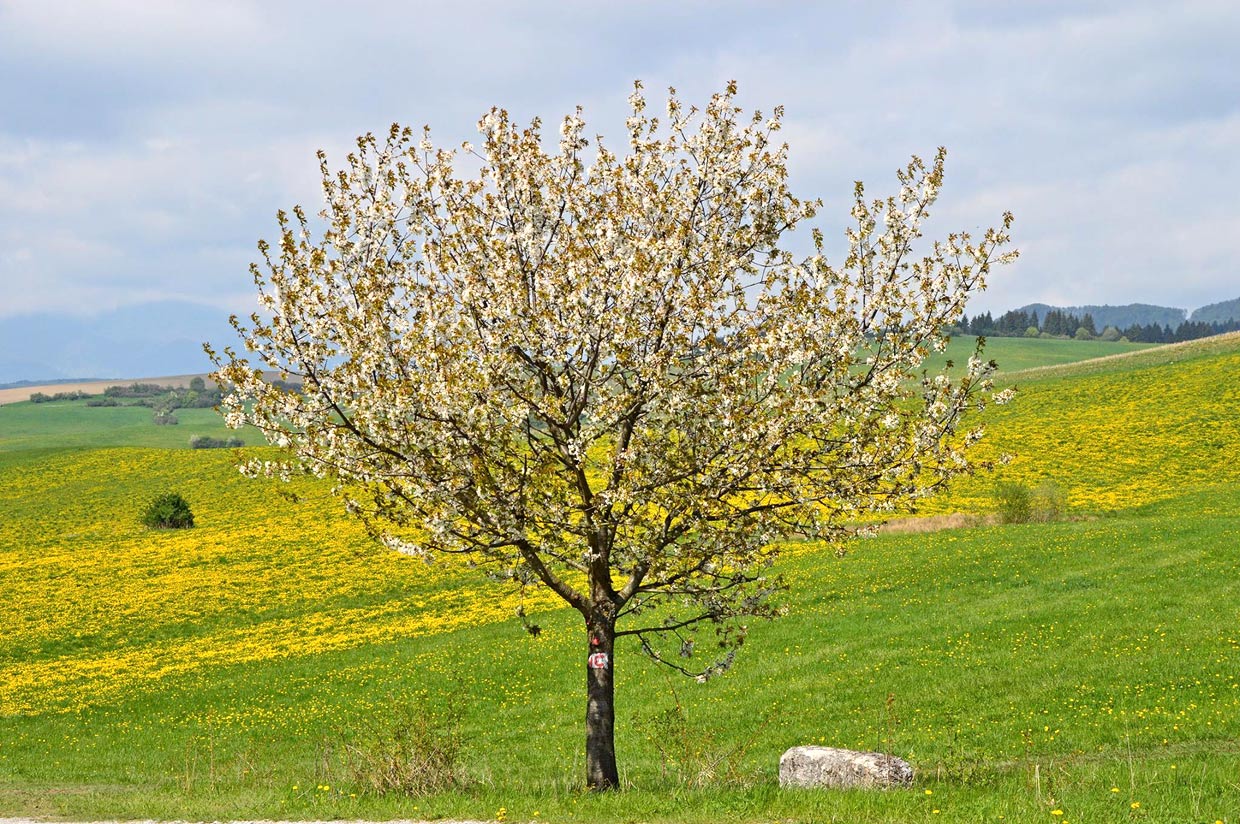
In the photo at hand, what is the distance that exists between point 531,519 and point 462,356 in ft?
8.86

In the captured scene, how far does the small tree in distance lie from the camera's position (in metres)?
13.5

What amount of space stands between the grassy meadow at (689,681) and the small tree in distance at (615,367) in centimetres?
260

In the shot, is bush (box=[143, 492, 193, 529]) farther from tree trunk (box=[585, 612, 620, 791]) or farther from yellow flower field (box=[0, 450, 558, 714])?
tree trunk (box=[585, 612, 620, 791])

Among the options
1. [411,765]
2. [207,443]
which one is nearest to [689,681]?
[411,765]

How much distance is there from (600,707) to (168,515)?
6457 centimetres

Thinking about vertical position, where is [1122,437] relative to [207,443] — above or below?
below

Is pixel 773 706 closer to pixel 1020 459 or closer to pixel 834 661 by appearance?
pixel 834 661

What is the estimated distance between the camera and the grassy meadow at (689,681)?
14969mm

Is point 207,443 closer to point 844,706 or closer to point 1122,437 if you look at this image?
point 1122,437

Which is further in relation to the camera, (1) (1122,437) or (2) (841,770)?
(1) (1122,437)

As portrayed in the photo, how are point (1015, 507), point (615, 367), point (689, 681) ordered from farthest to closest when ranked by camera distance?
point (1015, 507) → point (689, 681) → point (615, 367)

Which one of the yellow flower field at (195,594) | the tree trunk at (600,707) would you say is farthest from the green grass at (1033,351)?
the tree trunk at (600,707)

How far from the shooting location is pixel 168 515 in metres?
70.2

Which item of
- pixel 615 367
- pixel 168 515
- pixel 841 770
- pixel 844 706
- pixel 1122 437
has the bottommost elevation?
pixel 844 706
